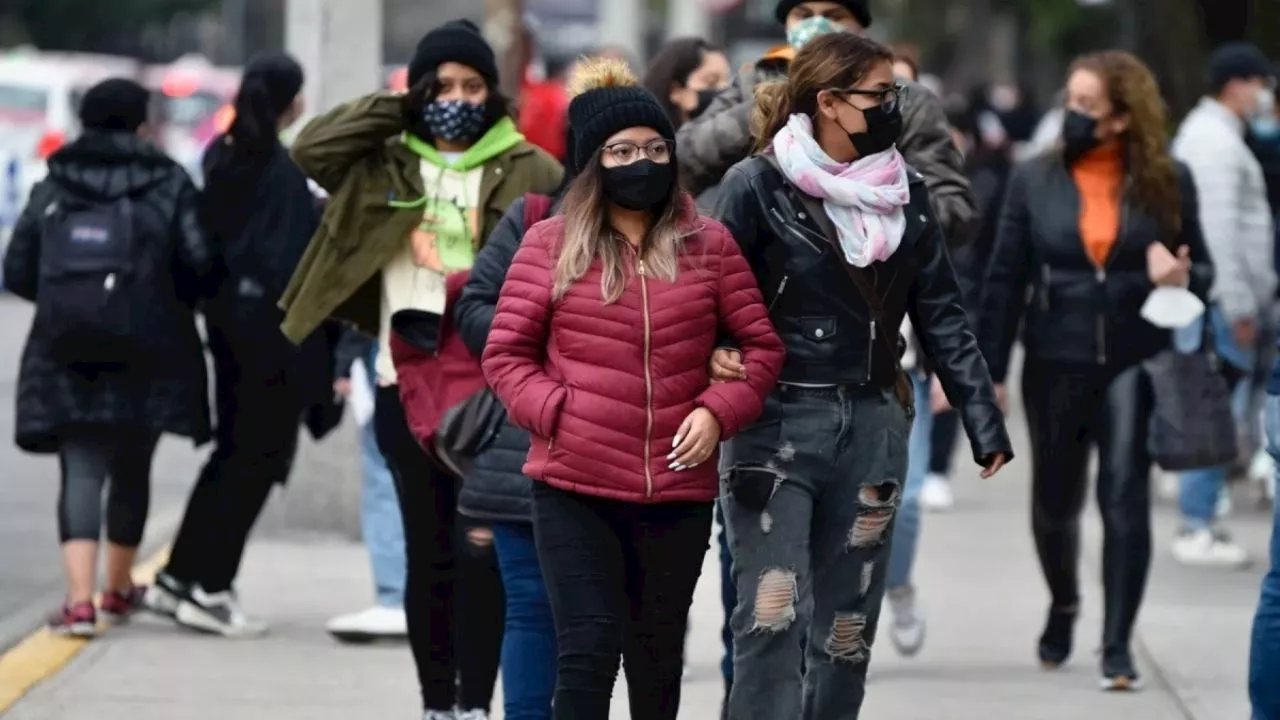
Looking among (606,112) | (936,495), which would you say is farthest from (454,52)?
(936,495)

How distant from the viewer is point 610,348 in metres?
5.82

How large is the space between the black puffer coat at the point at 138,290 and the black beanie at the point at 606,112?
316 cm

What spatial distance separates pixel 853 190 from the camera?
6133mm

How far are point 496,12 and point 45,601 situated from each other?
1157 cm

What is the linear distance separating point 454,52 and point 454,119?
0.17 m

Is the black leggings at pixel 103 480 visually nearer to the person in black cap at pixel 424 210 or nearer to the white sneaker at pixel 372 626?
the white sneaker at pixel 372 626

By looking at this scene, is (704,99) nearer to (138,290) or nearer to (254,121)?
(254,121)

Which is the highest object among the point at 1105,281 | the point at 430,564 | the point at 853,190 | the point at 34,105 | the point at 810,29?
the point at 810,29

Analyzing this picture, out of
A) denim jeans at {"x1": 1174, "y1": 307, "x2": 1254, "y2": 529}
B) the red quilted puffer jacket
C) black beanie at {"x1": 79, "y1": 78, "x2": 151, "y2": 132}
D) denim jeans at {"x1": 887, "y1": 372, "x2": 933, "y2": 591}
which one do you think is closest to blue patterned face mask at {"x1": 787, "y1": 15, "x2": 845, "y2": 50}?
the red quilted puffer jacket

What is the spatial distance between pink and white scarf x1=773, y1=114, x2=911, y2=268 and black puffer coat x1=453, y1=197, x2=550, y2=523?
0.65 metres

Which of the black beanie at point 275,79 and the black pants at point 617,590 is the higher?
the black beanie at point 275,79

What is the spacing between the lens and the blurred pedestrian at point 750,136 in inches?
281

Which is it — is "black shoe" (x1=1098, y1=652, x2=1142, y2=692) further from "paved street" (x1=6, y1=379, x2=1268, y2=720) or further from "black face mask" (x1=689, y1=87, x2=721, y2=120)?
"black face mask" (x1=689, y1=87, x2=721, y2=120)

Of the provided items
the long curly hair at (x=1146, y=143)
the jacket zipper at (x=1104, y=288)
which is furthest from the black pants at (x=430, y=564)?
the long curly hair at (x=1146, y=143)
